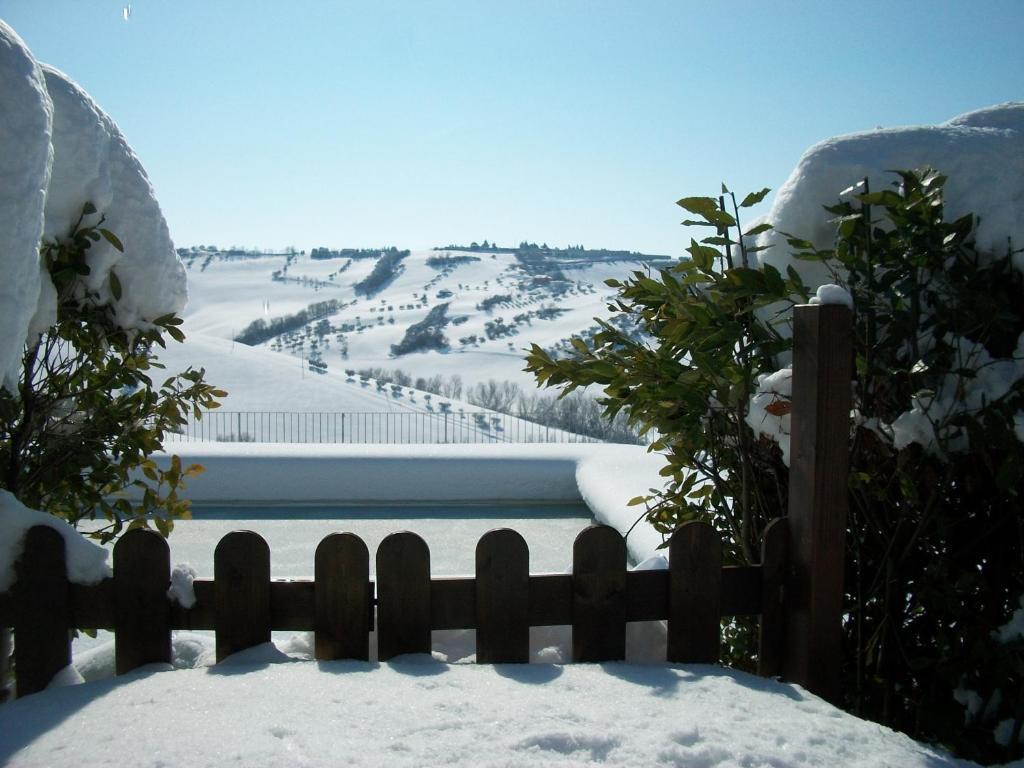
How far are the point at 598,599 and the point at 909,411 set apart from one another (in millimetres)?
790

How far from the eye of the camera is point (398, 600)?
188 centimetres

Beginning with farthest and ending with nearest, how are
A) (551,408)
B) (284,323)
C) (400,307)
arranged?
1. (400,307)
2. (284,323)
3. (551,408)

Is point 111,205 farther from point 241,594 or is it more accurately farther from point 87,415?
point 241,594

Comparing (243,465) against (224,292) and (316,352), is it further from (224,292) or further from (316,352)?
(224,292)

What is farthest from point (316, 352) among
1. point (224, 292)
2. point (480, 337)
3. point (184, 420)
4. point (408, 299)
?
point (184, 420)

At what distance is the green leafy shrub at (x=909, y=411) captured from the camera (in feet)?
5.69

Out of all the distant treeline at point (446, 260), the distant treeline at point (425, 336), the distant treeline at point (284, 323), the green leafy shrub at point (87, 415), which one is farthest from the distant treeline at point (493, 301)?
the green leafy shrub at point (87, 415)

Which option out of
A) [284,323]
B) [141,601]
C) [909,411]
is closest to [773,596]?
[909,411]

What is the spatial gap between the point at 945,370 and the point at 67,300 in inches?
81.4

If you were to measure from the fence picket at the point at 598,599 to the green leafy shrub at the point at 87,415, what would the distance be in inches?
46.8

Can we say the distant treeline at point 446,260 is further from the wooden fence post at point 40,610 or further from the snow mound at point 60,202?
the wooden fence post at point 40,610

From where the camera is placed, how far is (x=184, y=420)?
2.46 m

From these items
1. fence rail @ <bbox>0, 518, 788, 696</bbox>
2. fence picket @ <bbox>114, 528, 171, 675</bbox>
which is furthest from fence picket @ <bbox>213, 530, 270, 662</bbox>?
fence picket @ <bbox>114, 528, 171, 675</bbox>

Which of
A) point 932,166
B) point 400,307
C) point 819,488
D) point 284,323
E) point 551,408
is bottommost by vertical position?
point 551,408
